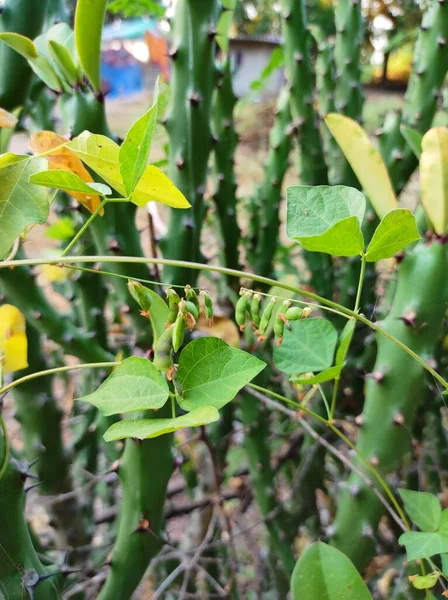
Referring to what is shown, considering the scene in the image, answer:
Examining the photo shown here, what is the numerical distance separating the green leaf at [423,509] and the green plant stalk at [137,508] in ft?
0.64

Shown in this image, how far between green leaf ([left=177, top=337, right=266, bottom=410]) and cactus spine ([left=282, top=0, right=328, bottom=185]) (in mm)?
516

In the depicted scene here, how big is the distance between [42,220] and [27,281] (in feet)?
0.95

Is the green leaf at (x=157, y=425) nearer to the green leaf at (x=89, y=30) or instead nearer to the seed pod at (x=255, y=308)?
the seed pod at (x=255, y=308)

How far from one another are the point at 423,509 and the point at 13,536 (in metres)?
0.28

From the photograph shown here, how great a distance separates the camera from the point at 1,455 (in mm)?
328

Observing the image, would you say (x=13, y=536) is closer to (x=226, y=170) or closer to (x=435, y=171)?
(x=435, y=171)

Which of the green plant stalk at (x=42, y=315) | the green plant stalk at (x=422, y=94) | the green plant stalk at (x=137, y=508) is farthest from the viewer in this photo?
the green plant stalk at (x=422, y=94)

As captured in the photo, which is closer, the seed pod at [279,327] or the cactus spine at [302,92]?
the seed pod at [279,327]

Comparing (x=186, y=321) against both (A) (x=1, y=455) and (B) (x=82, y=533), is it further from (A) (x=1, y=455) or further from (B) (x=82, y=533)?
(B) (x=82, y=533)

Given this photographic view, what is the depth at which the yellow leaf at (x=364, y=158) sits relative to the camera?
1.32 ft

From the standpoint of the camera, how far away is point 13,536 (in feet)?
1.13

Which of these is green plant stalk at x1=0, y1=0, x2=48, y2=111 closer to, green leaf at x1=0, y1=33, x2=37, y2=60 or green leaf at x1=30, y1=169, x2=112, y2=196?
green leaf at x1=0, y1=33, x2=37, y2=60

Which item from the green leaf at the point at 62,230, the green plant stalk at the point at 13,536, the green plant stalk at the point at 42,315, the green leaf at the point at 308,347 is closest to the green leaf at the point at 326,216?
the green leaf at the point at 308,347

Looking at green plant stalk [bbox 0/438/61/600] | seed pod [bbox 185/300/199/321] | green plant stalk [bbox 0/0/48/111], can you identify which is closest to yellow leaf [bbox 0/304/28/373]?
green plant stalk [bbox 0/438/61/600]
